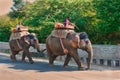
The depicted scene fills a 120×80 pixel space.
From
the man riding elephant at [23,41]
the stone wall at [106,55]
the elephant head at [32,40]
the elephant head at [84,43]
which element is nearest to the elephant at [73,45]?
the elephant head at [84,43]

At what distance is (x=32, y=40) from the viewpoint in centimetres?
2423

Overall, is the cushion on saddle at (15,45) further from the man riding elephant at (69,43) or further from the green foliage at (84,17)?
the green foliage at (84,17)

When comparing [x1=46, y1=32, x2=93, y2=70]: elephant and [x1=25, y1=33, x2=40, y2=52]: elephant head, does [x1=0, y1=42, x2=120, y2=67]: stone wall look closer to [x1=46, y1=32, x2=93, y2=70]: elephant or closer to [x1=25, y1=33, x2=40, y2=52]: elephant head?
[x1=46, y1=32, x2=93, y2=70]: elephant

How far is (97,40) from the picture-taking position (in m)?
28.3

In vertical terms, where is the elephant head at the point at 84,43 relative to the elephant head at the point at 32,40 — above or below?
above

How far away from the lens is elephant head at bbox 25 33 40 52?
24109 millimetres

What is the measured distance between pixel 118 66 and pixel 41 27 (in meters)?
10.8

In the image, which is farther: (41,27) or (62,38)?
(41,27)

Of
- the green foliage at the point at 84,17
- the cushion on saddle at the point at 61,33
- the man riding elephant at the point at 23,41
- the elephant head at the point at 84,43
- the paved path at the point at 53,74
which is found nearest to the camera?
the paved path at the point at 53,74

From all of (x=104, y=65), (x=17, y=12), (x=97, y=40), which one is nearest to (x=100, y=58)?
(x=104, y=65)

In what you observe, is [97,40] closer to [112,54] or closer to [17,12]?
[112,54]

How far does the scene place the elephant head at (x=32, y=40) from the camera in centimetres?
2411

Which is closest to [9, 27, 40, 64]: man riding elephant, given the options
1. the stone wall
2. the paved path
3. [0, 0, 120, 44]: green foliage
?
the stone wall

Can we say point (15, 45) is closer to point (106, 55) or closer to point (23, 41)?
point (23, 41)
